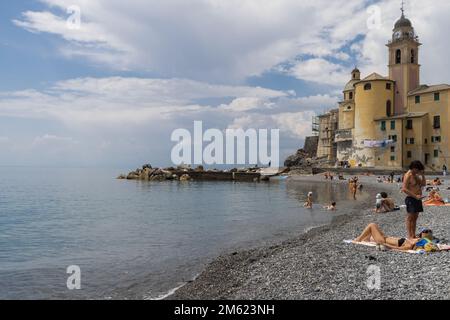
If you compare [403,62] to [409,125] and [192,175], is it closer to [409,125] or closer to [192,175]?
[409,125]

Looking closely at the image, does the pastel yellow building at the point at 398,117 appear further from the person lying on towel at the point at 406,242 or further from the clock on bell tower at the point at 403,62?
the person lying on towel at the point at 406,242

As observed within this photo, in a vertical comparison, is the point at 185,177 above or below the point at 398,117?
below

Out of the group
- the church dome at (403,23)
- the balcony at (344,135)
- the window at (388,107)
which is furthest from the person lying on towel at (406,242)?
the church dome at (403,23)

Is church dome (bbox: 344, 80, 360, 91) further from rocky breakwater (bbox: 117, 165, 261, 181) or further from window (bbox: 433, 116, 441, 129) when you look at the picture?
rocky breakwater (bbox: 117, 165, 261, 181)

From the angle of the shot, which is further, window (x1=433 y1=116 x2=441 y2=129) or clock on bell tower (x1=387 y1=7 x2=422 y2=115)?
clock on bell tower (x1=387 y1=7 x2=422 y2=115)

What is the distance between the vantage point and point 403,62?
64562mm

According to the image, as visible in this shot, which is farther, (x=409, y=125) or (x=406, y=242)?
(x=409, y=125)

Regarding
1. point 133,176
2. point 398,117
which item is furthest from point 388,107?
point 133,176

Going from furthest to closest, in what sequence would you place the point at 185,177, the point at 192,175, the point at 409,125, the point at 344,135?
the point at 192,175 < the point at 185,177 < the point at 344,135 < the point at 409,125

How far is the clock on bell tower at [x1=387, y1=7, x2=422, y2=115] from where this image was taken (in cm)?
6406

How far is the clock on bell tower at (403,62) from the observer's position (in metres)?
64.1

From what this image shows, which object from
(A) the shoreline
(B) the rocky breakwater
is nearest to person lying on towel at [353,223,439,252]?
(A) the shoreline

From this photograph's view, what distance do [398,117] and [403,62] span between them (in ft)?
32.8
